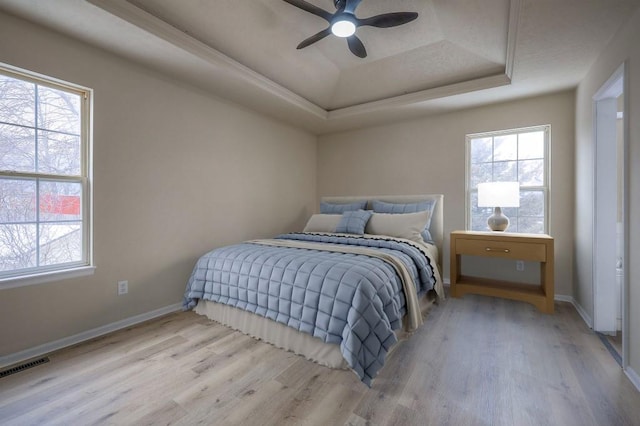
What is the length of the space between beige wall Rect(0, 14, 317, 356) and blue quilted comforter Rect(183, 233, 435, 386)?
0.54m

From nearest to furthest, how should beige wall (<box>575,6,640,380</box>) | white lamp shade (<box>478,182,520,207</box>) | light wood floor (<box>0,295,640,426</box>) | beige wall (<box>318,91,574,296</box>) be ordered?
light wood floor (<box>0,295,640,426</box>) < beige wall (<box>575,6,640,380</box>) < white lamp shade (<box>478,182,520,207</box>) < beige wall (<box>318,91,574,296</box>)

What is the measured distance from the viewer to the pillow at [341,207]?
13.0ft

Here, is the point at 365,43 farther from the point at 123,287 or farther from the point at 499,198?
the point at 123,287

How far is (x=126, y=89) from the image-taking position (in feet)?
8.39

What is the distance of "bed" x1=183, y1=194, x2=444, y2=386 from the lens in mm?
1747

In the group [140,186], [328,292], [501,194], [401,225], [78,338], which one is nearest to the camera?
[328,292]

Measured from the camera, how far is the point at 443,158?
389 centimetres

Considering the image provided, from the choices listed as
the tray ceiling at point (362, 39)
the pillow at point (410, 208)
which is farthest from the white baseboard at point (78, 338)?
the pillow at point (410, 208)

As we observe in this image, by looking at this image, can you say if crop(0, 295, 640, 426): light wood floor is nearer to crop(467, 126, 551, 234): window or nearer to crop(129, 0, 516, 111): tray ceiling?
crop(467, 126, 551, 234): window

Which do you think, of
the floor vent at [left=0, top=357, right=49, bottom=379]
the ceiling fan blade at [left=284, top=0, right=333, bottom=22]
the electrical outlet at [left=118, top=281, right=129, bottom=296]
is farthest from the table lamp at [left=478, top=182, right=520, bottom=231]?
the floor vent at [left=0, top=357, right=49, bottom=379]

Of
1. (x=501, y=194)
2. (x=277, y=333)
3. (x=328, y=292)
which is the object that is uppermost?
(x=501, y=194)

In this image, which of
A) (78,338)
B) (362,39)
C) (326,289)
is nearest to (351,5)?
(362,39)

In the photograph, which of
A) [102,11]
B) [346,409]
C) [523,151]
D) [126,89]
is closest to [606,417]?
[346,409]

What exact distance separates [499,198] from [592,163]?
813 mm
